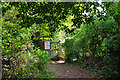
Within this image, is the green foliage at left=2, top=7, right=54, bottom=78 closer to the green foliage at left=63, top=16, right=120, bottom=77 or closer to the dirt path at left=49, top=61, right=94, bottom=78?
the green foliage at left=63, top=16, right=120, bottom=77

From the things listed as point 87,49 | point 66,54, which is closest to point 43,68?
point 87,49

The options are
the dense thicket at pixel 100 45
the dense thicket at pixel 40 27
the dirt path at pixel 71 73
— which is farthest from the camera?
the dirt path at pixel 71 73

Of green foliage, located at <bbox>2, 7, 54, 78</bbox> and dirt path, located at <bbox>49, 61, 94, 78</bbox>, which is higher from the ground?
green foliage, located at <bbox>2, 7, 54, 78</bbox>

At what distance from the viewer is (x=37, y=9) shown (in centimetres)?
206

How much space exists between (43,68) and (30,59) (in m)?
0.77

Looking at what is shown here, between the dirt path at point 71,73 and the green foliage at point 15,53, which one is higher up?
the green foliage at point 15,53

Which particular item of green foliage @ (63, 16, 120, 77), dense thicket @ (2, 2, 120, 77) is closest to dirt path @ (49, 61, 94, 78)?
green foliage @ (63, 16, 120, 77)

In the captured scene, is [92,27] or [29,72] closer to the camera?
[29,72]

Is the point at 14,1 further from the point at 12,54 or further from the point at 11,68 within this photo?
the point at 11,68

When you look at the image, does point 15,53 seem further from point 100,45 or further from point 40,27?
point 100,45

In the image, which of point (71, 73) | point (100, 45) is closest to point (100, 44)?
point (100, 45)

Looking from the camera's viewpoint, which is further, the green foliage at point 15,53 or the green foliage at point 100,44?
the green foliage at point 100,44

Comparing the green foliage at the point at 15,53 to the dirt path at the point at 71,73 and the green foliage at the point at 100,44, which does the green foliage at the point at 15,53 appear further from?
the dirt path at the point at 71,73

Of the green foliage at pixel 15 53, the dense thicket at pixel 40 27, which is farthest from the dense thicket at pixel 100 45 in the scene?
the green foliage at pixel 15 53
